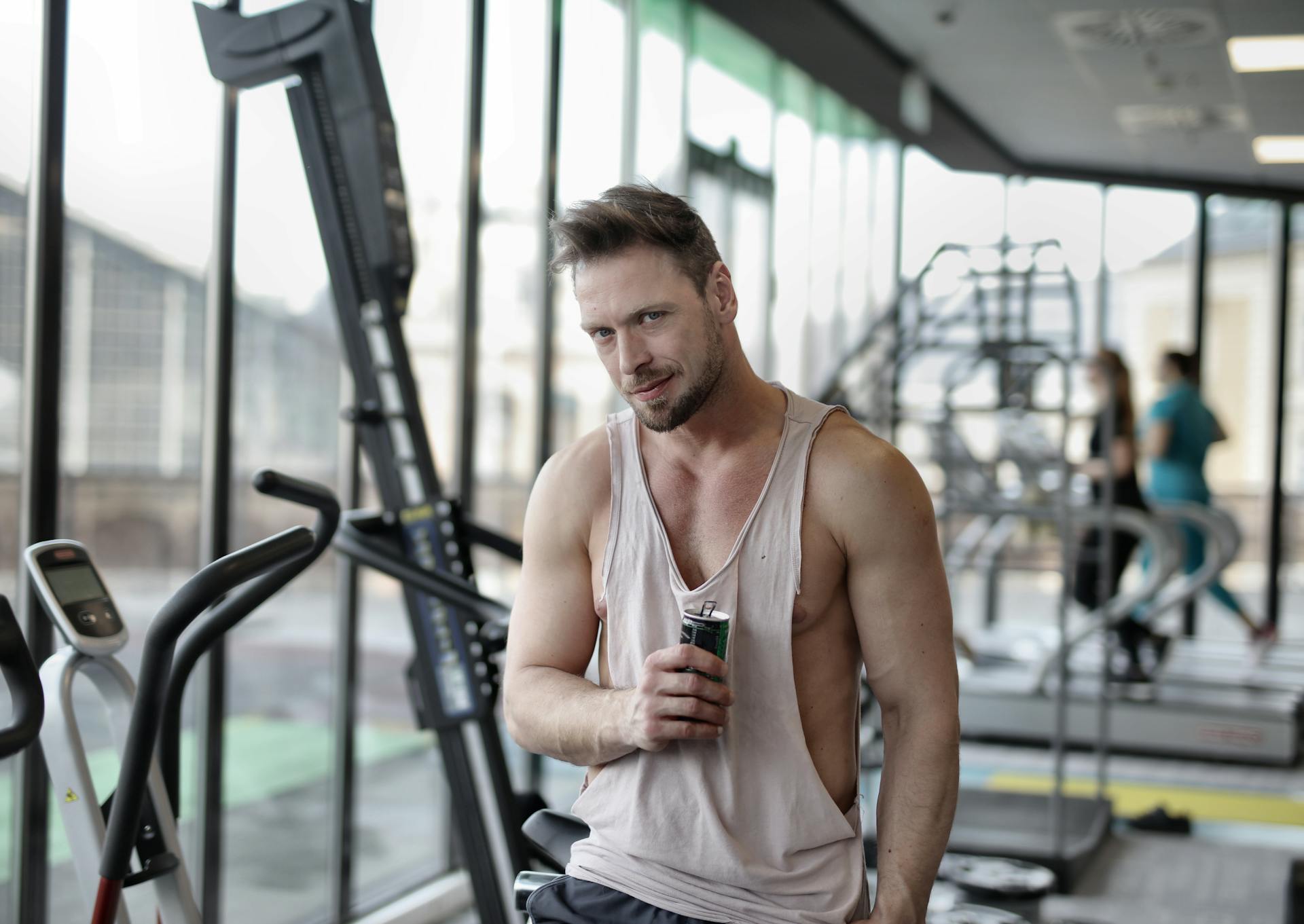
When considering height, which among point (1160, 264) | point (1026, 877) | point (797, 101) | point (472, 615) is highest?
point (797, 101)

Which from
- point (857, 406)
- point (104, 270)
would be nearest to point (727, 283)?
point (104, 270)

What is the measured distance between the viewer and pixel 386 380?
2467 millimetres

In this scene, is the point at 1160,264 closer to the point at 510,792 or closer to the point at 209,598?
the point at 510,792

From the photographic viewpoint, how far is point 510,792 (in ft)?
7.95

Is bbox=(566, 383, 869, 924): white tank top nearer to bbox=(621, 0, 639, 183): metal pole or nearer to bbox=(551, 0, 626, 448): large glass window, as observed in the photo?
bbox=(551, 0, 626, 448): large glass window

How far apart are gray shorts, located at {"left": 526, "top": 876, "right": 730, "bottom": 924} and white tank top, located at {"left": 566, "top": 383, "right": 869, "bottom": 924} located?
11 mm

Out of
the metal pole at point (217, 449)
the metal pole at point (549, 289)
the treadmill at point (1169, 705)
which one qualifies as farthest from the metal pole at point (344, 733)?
the treadmill at point (1169, 705)

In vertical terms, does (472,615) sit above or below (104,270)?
below

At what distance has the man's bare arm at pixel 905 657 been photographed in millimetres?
1464

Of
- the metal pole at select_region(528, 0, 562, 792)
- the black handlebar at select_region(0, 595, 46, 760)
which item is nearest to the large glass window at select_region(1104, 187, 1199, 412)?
the metal pole at select_region(528, 0, 562, 792)

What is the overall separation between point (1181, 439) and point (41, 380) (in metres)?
5.45

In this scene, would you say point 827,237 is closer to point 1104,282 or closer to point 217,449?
point 1104,282

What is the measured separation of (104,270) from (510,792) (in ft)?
4.46

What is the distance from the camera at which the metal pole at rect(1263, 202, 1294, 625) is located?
26.4ft
